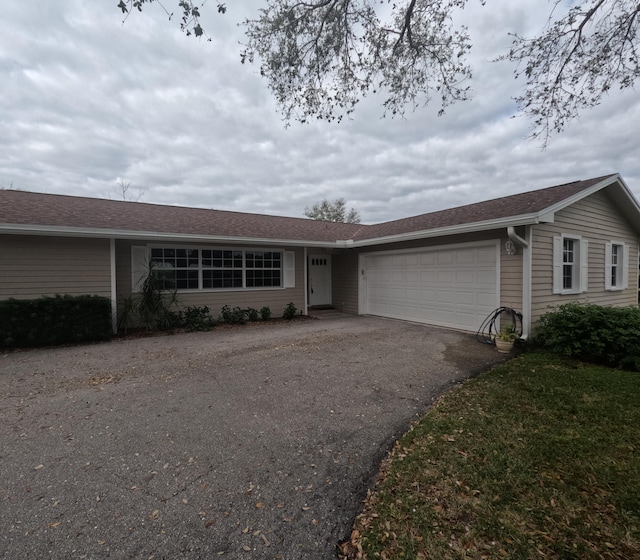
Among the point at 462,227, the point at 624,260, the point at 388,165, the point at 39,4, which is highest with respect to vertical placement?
the point at 388,165

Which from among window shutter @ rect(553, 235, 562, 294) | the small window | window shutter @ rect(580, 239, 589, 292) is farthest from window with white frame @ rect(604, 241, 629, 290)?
window shutter @ rect(553, 235, 562, 294)

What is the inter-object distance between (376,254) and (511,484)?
29.3 feet

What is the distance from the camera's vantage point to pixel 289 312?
1058cm

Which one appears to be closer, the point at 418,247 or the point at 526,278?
the point at 526,278

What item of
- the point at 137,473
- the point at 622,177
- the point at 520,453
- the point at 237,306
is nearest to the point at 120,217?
the point at 237,306

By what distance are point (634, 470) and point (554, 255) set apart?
233 inches

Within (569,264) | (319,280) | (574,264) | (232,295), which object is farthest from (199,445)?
(319,280)

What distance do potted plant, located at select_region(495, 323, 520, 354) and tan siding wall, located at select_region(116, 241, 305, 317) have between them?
6421mm

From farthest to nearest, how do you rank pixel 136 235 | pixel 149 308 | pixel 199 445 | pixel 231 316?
pixel 231 316
pixel 149 308
pixel 136 235
pixel 199 445

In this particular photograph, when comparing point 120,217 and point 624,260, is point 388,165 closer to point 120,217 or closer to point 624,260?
point 624,260

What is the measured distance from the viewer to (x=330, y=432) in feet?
10.3

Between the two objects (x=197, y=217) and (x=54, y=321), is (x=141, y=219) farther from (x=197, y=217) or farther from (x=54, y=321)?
(x=54, y=321)

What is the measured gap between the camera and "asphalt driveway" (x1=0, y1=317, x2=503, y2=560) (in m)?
1.90

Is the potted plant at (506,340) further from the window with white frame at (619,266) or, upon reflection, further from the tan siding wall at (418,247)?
the window with white frame at (619,266)
